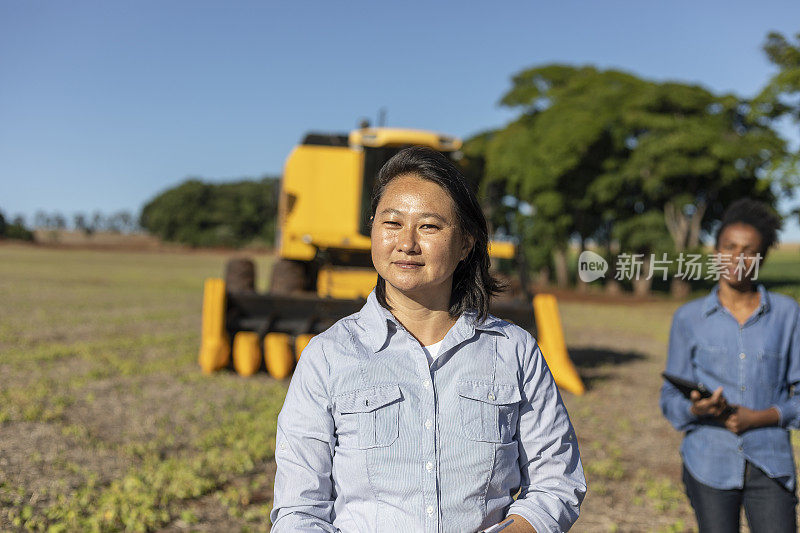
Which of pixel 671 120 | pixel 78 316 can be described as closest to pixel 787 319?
pixel 78 316

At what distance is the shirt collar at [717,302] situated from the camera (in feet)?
8.62

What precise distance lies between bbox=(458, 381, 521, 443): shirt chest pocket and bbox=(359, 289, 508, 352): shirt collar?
135 mm

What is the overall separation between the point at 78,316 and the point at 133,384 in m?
7.91

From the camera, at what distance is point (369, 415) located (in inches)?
62.5

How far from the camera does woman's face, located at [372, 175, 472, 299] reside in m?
1.65

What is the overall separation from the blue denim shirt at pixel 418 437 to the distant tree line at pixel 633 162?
21.0 meters

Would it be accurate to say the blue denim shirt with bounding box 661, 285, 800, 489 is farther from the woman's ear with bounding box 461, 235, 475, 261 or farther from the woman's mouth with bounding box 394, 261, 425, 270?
the woman's mouth with bounding box 394, 261, 425, 270

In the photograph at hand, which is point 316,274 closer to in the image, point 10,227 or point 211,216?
point 10,227

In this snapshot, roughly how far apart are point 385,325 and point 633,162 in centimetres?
2661

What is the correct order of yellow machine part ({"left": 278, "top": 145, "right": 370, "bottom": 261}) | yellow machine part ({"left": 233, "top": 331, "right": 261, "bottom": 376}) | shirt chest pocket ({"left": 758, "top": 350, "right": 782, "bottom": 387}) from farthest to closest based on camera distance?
yellow machine part ({"left": 278, "top": 145, "right": 370, "bottom": 261}) → yellow machine part ({"left": 233, "top": 331, "right": 261, "bottom": 376}) → shirt chest pocket ({"left": 758, "top": 350, "right": 782, "bottom": 387})

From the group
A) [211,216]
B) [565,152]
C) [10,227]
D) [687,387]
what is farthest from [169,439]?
[211,216]

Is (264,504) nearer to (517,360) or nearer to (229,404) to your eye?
(229,404)

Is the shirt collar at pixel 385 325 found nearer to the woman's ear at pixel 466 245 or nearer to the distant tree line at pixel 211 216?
the woman's ear at pixel 466 245

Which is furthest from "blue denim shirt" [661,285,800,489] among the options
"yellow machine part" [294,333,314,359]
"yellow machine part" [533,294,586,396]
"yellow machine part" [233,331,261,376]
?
"yellow machine part" [233,331,261,376]
